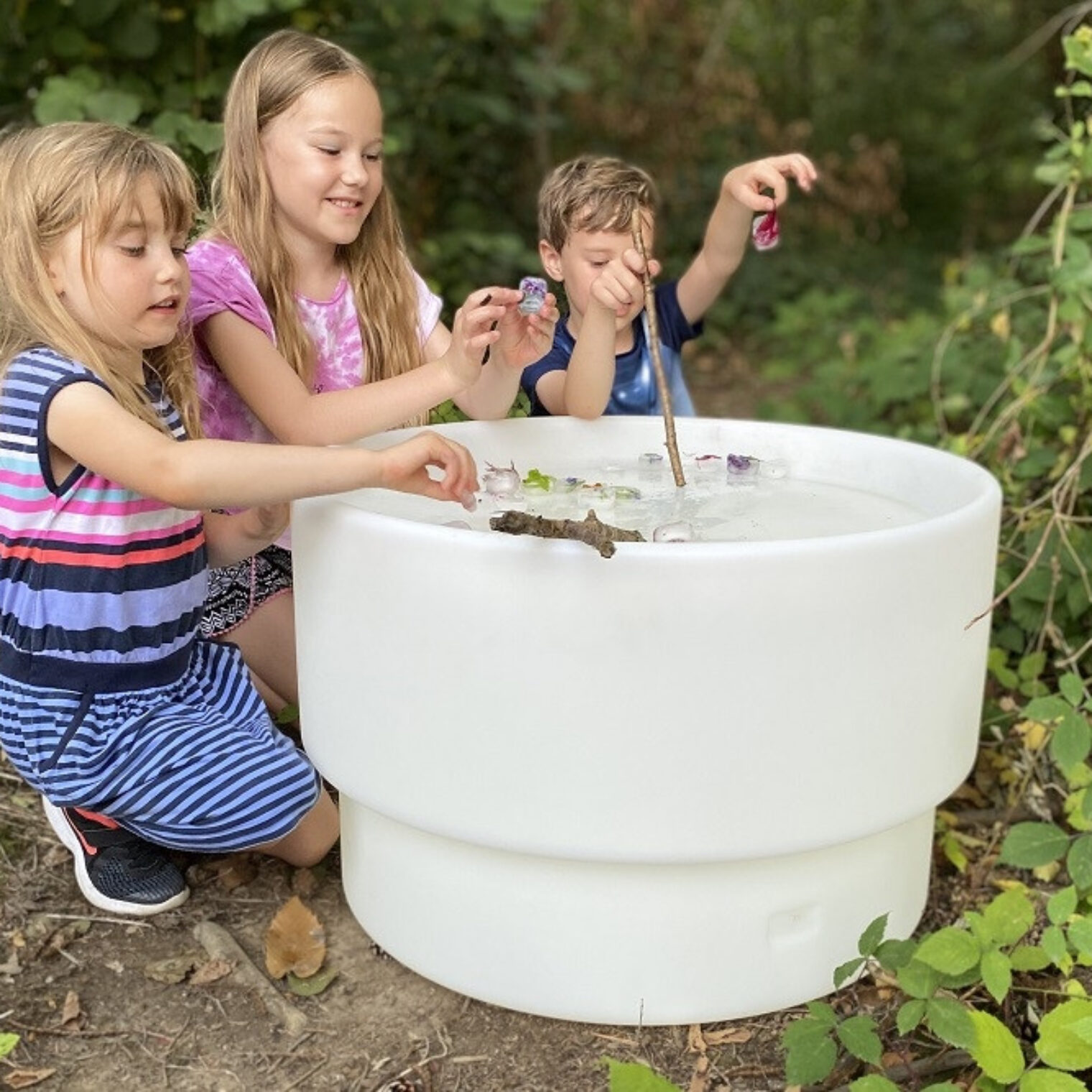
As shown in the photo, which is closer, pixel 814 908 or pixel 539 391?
pixel 814 908

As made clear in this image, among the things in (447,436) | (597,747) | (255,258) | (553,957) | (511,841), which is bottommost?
(553,957)

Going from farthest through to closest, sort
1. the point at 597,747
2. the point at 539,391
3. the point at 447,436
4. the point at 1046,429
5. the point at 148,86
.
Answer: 1. the point at 148,86
2. the point at 1046,429
3. the point at 539,391
4. the point at 447,436
5. the point at 597,747

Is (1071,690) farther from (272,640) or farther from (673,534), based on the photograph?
(272,640)

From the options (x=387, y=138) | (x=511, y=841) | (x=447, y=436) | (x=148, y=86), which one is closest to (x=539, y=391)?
(x=447, y=436)

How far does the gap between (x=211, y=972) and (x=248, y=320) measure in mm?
856

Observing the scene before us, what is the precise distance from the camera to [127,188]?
1635mm

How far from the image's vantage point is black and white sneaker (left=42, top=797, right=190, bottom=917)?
71.6 inches

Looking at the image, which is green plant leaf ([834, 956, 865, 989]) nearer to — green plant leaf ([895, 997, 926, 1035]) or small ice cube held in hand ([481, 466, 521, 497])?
green plant leaf ([895, 997, 926, 1035])

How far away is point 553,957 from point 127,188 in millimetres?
996

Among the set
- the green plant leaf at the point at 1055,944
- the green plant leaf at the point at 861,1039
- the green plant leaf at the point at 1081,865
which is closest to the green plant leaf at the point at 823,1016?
the green plant leaf at the point at 861,1039

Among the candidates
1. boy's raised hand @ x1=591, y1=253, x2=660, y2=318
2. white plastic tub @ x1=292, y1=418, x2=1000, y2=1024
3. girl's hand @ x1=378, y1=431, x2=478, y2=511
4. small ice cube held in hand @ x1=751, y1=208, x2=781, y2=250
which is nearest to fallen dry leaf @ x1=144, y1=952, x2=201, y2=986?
white plastic tub @ x1=292, y1=418, x2=1000, y2=1024

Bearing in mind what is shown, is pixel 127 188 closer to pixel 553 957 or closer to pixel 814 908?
pixel 553 957

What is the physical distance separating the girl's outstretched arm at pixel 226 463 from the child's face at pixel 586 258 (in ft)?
2.14

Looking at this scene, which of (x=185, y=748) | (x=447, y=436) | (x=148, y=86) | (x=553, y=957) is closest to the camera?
(x=553, y=957)
